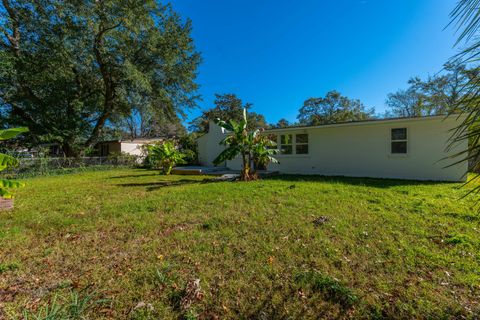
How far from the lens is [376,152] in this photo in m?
10.9

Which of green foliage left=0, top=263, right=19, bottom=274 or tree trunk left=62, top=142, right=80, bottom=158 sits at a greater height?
tree trunk left=62, top=142, right=80, bottom=158

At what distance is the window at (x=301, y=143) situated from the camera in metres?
12.9

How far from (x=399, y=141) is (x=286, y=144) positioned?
5.59m


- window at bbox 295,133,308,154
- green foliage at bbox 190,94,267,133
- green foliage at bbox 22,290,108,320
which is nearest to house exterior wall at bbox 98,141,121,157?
green foliage at bbox 190,94,267,133

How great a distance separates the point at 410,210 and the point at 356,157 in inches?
259

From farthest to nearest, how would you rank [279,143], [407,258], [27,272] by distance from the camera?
[279,143] < [407,258] < [27,272]

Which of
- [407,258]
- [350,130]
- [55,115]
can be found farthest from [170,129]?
[407,258]

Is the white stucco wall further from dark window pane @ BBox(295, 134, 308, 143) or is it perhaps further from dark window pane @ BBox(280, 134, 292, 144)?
dark window pane @ BBox(295, 134, 308, 143)

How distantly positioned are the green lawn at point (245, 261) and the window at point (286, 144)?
7.72 meters

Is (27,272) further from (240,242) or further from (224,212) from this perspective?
(224,212)

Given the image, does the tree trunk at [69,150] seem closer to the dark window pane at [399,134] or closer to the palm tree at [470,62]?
the dark window pane at [399,134]

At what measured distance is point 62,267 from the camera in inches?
124

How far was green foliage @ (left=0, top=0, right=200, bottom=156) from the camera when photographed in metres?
15.0

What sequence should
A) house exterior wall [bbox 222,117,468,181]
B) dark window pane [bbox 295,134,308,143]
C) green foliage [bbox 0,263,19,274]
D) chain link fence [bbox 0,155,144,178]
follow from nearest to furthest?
green foliage [bbox 0,263,19,274] < house exterior wall [bbox 222,117,468,181] < dark window pane [bbox 295,134,308,143] < chain link fence [bbox 0,155,144,178]
